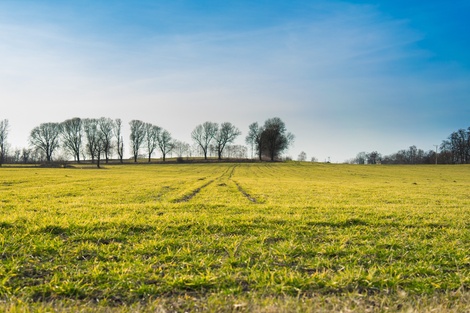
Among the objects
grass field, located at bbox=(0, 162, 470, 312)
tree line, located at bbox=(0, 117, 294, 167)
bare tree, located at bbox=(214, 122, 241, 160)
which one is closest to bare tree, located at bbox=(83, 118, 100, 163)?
tree line, located at bbox=(0, 117, 294, 167)

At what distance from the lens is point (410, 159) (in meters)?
139

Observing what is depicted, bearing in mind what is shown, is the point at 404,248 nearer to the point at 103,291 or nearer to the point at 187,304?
the point at 187,304

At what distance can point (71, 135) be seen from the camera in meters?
103

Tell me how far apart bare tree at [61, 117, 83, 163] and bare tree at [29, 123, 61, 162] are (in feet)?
9.91

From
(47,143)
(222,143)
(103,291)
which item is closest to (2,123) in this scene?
(47,143)

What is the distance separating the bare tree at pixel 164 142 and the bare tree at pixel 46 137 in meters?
38.8

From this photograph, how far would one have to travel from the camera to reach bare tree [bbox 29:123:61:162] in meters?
100

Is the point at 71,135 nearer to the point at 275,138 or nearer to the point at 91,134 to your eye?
the point at 91,134

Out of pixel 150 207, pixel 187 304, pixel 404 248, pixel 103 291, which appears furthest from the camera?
pixel 150 207

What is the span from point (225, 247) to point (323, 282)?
2.12 meters

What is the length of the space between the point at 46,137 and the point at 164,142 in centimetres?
4507

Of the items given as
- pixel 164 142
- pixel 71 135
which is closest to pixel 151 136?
pixel 164 142

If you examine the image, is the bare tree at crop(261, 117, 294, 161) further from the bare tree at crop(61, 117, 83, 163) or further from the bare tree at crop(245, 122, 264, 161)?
the bare tree at crop(61, 117, 83, 163)

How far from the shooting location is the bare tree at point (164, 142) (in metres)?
114
